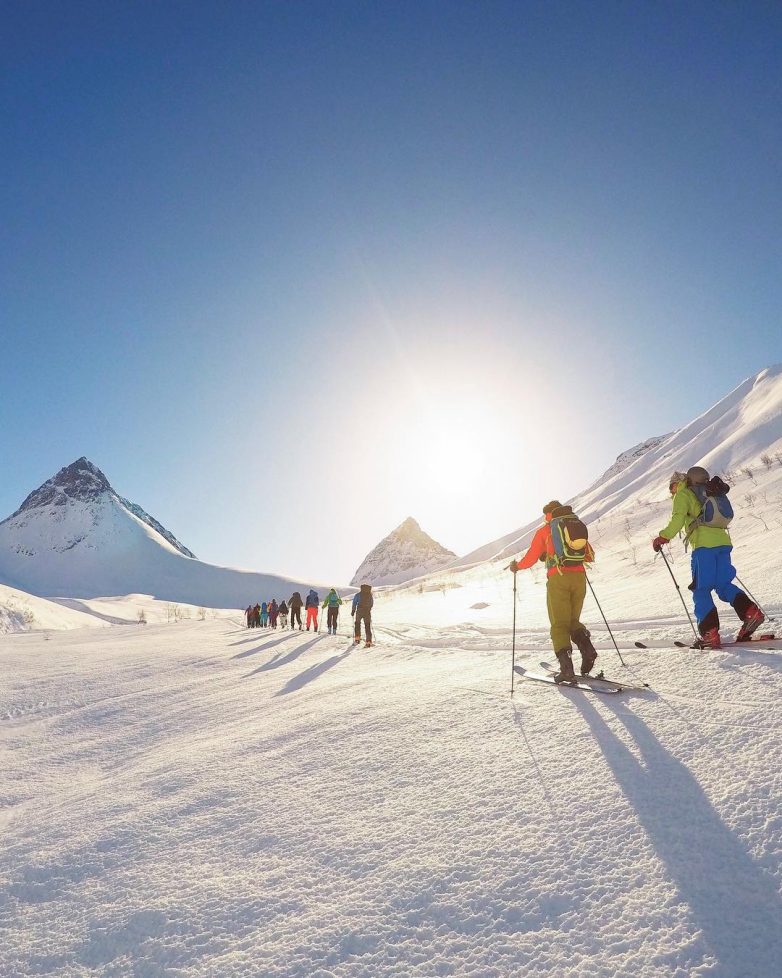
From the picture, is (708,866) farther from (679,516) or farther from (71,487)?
(71,487)

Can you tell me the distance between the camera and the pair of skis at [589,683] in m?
3.59

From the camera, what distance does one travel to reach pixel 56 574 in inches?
4161

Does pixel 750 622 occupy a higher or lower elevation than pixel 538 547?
lower

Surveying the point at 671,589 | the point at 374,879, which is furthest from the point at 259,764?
the point at 671,589

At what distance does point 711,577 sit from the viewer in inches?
193

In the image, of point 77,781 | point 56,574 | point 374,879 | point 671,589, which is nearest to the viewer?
point 374,879

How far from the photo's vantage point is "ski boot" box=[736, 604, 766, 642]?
4.33m

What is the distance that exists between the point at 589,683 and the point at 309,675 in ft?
13.9

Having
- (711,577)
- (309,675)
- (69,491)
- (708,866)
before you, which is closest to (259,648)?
(309,675)

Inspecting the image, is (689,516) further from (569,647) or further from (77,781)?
(77,781)

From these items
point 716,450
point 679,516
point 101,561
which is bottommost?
point 679,516

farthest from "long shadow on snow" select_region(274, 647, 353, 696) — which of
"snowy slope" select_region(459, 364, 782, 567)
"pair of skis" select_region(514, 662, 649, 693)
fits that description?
"snowy slope" select_region(459, 364, 782, 567)

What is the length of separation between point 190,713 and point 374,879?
4.05 meters

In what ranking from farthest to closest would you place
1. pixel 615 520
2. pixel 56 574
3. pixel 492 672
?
pixel 56 574, pixel 615 520, pixel 492 672
